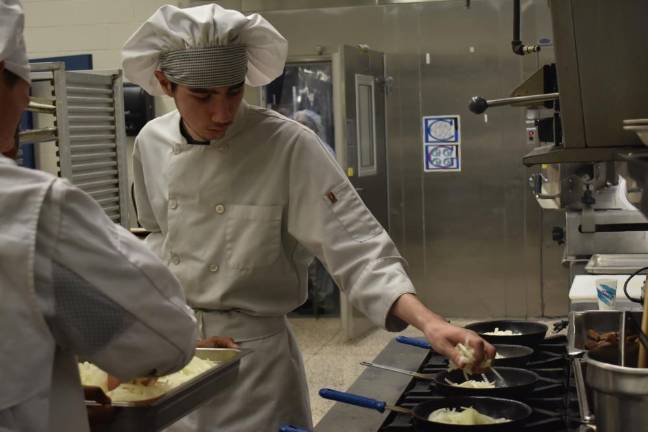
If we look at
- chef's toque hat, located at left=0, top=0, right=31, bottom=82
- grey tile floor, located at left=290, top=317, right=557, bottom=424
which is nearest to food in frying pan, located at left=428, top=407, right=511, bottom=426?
chef's toque hat, located at left=0, top=0, right=31, bottom=82

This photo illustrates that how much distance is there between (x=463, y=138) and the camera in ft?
21.6

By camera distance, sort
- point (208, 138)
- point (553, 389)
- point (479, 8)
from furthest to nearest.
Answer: point (479, 8)
point (208, 138)
point (553, 389)

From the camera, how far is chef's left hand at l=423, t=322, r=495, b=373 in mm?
1757

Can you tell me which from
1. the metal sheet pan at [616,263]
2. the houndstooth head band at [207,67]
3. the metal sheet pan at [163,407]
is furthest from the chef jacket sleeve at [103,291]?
the metal sheet pan at [616,263]

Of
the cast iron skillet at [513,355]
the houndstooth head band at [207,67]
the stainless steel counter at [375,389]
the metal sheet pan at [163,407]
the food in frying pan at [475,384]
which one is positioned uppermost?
the houndstooth head band at [207,67]

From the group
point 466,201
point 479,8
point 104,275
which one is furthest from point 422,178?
point 104,275

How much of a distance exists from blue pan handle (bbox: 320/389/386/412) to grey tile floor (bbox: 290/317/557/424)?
2.57m

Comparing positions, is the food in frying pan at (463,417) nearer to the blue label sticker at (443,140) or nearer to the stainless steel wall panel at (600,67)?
the stainless steel wall panel at (600,67)

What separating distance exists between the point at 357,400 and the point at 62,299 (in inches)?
36.5

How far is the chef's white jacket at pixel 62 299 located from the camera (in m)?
1.17

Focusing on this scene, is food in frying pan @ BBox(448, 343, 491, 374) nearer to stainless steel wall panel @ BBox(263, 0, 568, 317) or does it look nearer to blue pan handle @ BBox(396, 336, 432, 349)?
blue pan handle @ BBox(396, 336, 432, 349)

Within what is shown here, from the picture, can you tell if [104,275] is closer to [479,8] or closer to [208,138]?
[208,138]

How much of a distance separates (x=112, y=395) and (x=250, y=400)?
0.60m

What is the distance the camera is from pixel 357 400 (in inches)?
78.6
